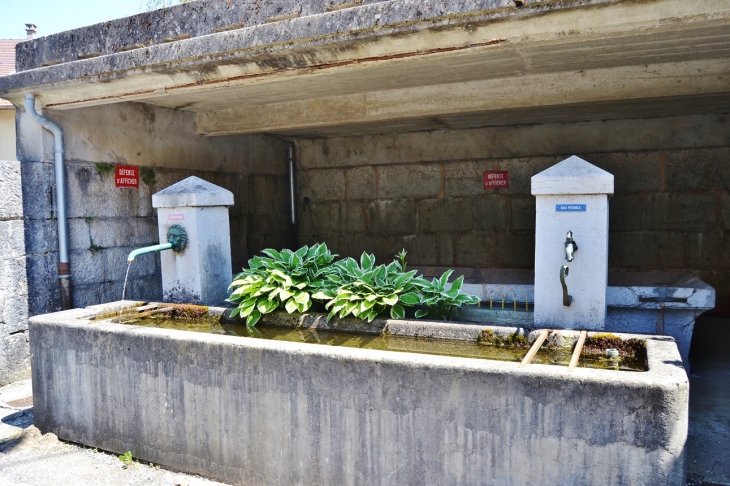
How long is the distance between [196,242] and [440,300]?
2.37 metres

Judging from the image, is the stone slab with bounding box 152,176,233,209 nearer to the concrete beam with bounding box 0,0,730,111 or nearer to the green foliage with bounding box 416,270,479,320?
the concrete beam with bounding box 0,0,730,111

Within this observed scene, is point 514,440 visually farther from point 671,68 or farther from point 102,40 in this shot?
point 102,40

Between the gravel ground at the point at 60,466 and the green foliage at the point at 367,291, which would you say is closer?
the gravel ground at the point at 60,466

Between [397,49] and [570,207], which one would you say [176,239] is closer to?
[397,49]

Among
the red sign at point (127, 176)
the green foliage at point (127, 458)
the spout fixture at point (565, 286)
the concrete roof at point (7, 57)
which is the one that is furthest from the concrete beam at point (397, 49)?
the concrete roof at point (7, 57)

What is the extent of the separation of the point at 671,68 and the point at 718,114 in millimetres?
2249

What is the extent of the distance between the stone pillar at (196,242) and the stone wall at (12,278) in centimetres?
134

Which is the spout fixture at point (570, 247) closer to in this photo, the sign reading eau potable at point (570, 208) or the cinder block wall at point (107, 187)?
the sign reading eau potable at point (570, 208)

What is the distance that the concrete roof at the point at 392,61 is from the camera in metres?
3.63

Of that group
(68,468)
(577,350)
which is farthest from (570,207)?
(68,468)

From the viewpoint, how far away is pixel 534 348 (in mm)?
3412

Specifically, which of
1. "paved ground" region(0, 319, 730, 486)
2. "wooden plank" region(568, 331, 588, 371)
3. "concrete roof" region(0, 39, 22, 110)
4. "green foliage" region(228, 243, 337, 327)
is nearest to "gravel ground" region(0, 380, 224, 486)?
"paved ground" region(0, 319, 730, 486)

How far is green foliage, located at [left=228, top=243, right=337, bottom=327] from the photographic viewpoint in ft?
14.6

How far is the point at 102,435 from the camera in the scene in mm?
4266
